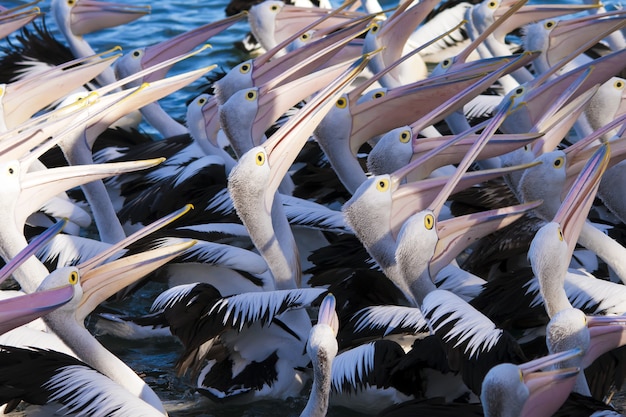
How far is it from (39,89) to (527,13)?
2.08 metres

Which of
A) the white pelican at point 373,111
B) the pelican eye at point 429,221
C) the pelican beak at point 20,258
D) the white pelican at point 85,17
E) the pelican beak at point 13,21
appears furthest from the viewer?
the white pelican at point 85,17

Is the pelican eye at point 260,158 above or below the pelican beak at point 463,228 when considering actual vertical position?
above

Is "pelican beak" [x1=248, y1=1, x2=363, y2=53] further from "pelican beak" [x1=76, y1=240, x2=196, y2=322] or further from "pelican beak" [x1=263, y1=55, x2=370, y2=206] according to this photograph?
"pelican beak" [x1=76, y1=240, x2=196, y2=322]

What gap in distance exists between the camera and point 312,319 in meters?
3.70

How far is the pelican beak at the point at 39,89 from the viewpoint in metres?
4.32

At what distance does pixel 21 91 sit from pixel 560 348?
2.40m

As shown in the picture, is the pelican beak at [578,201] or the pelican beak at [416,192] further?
the pelican beak at [416,192]

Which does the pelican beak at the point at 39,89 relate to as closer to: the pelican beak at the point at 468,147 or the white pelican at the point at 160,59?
the white pelican at the point at 160,59

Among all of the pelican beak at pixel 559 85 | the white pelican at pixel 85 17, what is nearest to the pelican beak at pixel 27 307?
the pelican beak at pixel 559 85

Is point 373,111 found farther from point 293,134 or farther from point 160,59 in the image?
point 160,59

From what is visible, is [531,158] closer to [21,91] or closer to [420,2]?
[420,2]

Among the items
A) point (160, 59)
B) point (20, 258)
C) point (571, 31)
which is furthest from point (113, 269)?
point (571, 31)

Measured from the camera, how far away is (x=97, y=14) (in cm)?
538

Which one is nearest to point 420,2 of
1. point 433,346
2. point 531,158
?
point 531,158
